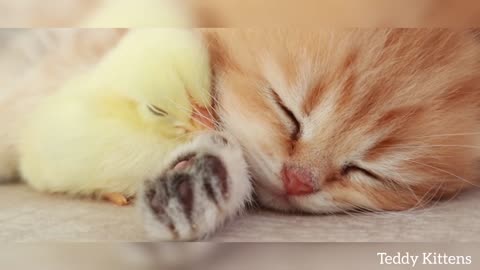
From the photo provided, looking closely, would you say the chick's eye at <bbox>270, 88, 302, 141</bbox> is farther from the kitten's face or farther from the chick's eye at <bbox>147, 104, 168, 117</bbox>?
the chick's eye at <bbox>147, 104, 168, 117</bbox>

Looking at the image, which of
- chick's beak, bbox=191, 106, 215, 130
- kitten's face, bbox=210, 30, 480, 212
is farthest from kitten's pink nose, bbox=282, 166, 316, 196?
chick's beak, bbox=191, 106, 215, 130

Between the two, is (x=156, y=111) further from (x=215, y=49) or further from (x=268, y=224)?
(x=268, y=224)

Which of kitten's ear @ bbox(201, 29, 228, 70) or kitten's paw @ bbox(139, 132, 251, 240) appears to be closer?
kitten's paw @ bbox(139, 132, 251, 240)

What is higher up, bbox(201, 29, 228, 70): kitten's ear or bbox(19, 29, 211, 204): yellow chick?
bbox(201, 29, 228, 70): kitten's ear

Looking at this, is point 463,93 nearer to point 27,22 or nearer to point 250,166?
point 250,166

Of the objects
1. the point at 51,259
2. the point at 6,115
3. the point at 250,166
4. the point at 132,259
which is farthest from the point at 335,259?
the point at 6,115
